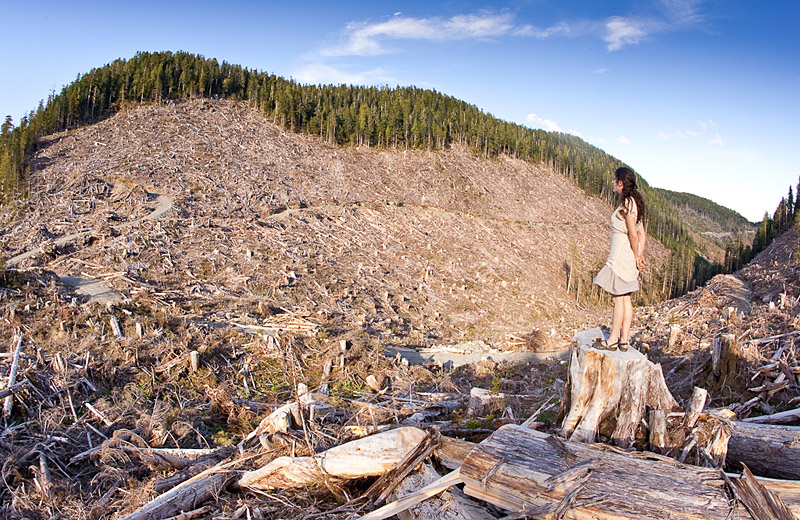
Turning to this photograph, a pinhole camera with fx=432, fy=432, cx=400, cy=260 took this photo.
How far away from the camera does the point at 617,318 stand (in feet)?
17.3

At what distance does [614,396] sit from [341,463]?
306cm

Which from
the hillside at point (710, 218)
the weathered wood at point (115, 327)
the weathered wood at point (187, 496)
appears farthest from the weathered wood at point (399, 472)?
the hillside at point (710, 218)

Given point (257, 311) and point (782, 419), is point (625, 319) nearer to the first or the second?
point (782, 419)

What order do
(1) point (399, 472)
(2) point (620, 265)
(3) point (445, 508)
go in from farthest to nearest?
(2) point (620, 265), (1) point (399, 472), (3) point (445, 508)

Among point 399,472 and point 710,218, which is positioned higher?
point 710,218

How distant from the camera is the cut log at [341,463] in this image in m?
4.58

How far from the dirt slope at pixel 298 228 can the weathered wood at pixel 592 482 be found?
38.3 feet

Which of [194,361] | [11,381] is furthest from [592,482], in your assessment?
[11,381]

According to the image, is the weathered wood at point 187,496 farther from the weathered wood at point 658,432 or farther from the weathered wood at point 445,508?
the weathered wood at point 658,432

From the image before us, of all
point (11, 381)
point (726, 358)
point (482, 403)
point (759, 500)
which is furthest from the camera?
point (11, 381)

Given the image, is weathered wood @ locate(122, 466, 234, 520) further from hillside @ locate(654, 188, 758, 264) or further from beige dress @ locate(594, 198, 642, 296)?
hillside @ locate(654, 188, 758, 264)

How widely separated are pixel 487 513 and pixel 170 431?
524 centimetres

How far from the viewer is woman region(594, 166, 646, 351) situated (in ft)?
17.1

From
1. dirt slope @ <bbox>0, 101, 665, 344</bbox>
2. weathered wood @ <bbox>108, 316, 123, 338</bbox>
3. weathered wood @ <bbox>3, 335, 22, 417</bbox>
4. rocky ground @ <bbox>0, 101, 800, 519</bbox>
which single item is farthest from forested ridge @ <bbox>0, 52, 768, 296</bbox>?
weathered wood @ <bbox>3, 335, 22, 417</bbox>
